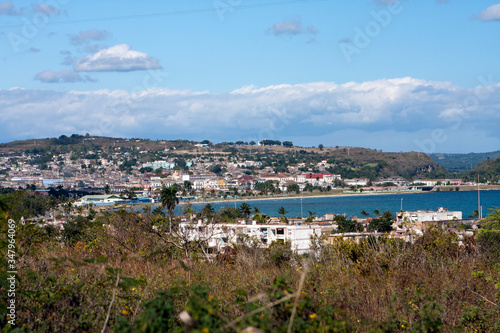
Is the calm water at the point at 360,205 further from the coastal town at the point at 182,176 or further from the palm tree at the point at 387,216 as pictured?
the palm tree at the point at 387,216

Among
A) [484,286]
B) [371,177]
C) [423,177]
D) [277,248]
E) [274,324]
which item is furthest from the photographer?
[423,177]

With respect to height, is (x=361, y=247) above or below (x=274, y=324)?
below

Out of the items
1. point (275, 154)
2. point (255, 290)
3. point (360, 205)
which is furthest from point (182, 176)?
point (255, 290)

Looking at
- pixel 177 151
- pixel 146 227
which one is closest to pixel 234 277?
pixel 146 227

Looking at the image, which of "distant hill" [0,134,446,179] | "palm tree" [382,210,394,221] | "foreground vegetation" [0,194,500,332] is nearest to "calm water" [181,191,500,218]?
"palm tree" [382,210,394,221]

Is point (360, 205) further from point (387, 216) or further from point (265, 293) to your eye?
point (265, 293)

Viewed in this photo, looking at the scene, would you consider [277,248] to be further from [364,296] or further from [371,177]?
[371,177]
